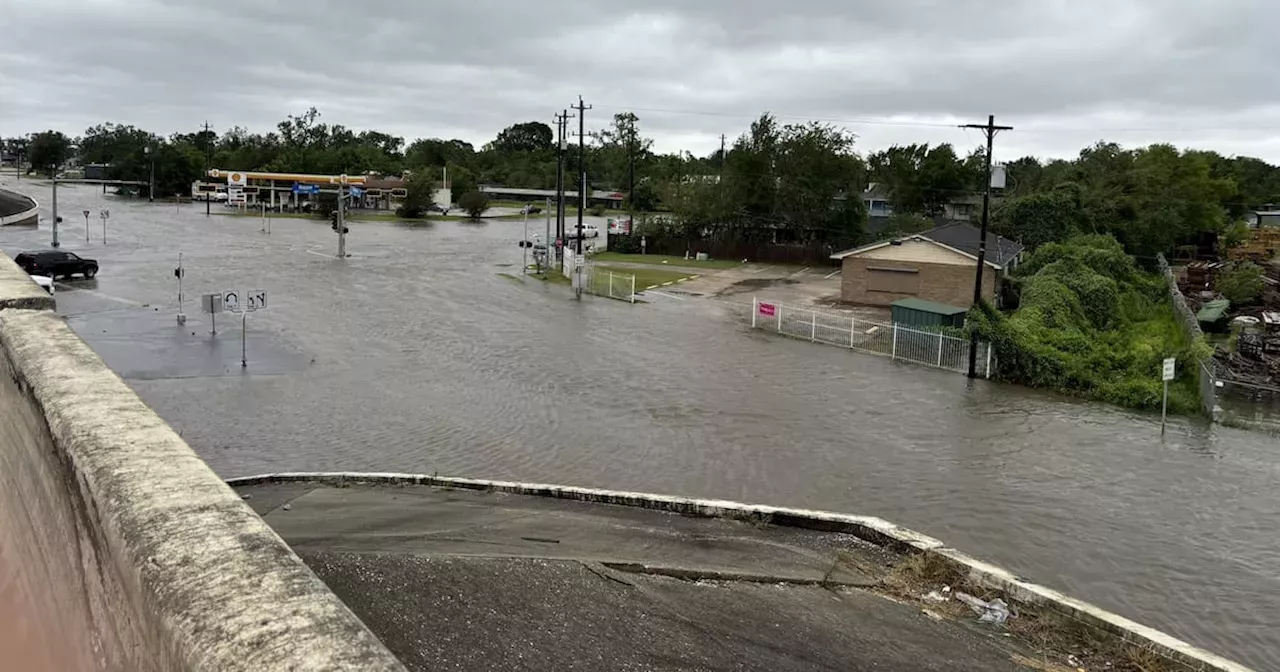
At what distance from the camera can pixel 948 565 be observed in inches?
403

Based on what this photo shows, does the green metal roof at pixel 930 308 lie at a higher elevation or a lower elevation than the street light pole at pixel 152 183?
lower

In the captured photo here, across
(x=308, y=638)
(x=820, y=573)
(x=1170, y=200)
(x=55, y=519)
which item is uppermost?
(x=1170, y=200)

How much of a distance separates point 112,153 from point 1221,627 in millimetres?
180908

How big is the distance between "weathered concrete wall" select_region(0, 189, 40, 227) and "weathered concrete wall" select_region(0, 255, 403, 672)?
67721mm

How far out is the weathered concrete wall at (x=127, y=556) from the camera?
119 inches

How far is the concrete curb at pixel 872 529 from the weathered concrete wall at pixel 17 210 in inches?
2441

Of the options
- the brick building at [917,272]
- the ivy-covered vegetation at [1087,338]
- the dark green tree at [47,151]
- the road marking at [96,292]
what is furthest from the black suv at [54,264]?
the dark green tree at [47,151]

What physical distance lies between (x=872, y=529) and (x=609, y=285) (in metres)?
31.3

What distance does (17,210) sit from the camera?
7512 centimetres

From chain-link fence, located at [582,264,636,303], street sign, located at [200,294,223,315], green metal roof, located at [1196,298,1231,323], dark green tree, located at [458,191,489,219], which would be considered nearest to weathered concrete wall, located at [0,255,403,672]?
street sign, located at [200,294,223,315]

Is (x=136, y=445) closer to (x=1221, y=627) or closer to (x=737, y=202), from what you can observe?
(x=1221, y=627)

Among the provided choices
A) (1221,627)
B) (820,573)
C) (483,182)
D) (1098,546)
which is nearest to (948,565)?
(820,573)

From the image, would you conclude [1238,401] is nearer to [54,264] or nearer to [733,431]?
[733,431]

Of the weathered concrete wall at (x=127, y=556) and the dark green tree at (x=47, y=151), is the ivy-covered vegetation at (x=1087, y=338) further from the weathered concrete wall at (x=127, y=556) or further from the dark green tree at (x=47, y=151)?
the dark green tree at (x=47, y=151)
